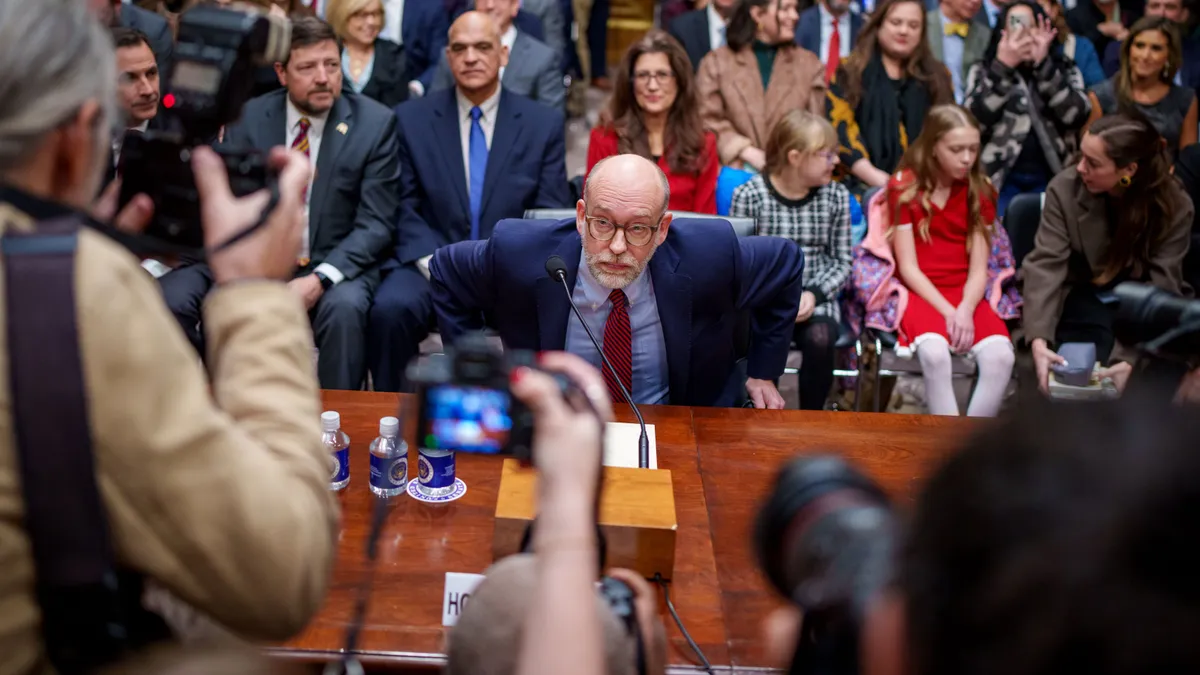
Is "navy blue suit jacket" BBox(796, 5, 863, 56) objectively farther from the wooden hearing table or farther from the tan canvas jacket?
the tan canvas jacket

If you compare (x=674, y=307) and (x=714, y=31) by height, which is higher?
(x=714, y=31)

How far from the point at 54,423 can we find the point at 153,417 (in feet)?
0.22

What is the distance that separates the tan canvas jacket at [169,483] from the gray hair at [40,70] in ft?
0.18

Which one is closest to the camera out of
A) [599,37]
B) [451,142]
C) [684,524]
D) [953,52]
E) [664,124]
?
[684,524]

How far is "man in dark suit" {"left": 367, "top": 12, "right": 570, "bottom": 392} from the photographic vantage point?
12.4 feet

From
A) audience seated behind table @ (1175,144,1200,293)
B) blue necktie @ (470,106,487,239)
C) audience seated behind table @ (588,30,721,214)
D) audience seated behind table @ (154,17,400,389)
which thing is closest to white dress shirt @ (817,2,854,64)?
audience seated behind table @ (588,30,721,214)

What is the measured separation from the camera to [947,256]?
147 inches

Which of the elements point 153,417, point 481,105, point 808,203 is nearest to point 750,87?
point 808,203

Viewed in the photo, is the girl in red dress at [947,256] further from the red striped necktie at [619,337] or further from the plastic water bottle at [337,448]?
the plastic water bottle at [337,448]

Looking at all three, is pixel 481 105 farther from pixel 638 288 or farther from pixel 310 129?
pixel 638 288

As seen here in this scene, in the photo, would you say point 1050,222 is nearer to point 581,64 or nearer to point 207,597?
point 581,64

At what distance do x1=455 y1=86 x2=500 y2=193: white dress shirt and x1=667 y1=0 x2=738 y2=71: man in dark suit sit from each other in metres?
1.22

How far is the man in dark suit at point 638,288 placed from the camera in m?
2.56

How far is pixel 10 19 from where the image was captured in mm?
869
